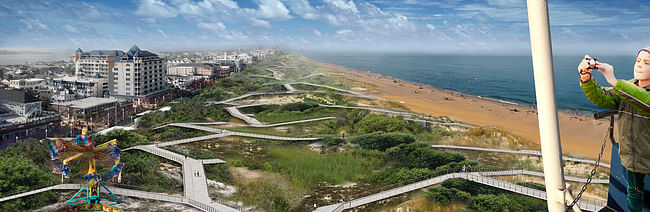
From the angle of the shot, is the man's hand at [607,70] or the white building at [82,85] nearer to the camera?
the man's hand at [607,70]

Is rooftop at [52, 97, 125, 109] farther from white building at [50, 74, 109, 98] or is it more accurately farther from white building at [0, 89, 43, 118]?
white building at [0, 89, 43, 118]

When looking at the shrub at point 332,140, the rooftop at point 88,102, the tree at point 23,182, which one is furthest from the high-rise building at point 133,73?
the shrub at point 332,140

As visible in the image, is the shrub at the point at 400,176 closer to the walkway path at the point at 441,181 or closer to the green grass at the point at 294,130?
the walkway path at the point at 441,181

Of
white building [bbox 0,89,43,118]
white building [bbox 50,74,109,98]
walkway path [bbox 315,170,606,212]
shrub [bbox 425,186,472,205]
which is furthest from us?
white building [bbox 50,74,109,98]

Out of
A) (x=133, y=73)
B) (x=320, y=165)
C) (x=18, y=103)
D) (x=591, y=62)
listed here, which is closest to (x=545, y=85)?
(x=591, y=62)

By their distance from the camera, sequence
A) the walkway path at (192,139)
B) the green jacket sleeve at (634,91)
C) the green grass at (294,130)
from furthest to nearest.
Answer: the green grass at (294,130) → the walkway path at (192,139) → the green jacket sleeve at (634,91)

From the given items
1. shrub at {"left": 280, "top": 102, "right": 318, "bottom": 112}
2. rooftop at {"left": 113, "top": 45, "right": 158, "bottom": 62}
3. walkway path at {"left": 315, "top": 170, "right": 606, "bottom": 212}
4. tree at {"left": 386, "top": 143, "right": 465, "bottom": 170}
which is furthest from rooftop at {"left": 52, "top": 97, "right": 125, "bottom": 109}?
walkway path at {"left": 315, "top": 170, "right": 606, "bottom": 212}
